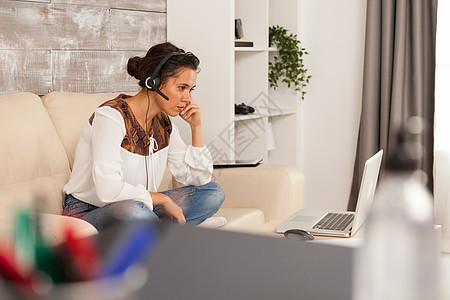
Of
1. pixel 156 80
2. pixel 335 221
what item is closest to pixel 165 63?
pixel 156 80

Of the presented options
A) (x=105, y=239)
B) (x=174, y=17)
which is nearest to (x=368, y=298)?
(x=105, y=239)

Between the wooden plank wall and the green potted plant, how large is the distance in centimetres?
86

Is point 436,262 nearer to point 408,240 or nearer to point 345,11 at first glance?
point 408,240

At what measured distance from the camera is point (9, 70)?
244 cm

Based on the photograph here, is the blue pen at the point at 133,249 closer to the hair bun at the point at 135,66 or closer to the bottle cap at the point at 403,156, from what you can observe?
the bottle cap at the point at 403,156

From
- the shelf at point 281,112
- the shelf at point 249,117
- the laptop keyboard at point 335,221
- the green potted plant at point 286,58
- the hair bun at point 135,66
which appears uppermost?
the green potted plant at point 286,58

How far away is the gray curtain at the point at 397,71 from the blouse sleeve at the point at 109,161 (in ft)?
6.54

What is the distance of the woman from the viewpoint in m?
2.01

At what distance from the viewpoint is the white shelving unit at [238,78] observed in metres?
3.14

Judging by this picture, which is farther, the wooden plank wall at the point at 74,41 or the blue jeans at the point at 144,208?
the wooden plank wall at the point at 74,41

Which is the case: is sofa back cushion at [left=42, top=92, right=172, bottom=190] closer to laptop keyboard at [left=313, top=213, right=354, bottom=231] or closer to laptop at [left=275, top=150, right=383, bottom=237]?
laptop at [left=275, top=150, right=383, bottom=237]

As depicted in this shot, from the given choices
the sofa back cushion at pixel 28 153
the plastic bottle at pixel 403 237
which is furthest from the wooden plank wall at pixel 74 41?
the plastic bottle at pixel 403 237

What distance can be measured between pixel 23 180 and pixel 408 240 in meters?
1.77

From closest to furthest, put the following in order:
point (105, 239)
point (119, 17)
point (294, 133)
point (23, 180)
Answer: point (105, 239) < point (23, 180) < point (119, 17) < point (294, 133)
